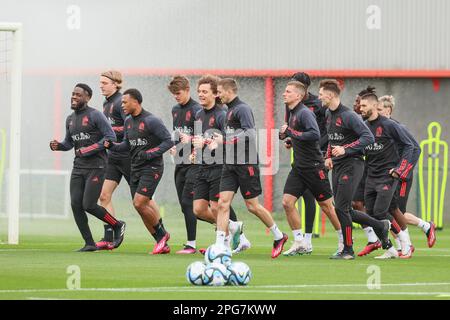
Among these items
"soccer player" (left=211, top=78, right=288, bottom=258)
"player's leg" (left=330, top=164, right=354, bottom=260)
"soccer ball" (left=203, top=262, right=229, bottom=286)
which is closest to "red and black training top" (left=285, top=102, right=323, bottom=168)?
"player's leg" (left=330, top=164, right=354, bottom=260)

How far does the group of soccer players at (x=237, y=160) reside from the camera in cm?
1692

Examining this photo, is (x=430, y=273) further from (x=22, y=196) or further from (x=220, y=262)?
(x=22, y=196)

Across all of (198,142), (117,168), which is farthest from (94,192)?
(198,142)

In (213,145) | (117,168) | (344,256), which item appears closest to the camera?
(213,145)

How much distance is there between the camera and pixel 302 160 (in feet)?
57.1

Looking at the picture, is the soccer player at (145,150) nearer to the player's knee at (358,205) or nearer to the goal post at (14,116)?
the goal post at (14,116)

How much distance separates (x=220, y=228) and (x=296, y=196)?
5.71 ft

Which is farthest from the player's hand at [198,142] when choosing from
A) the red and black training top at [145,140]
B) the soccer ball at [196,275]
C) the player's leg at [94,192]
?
the soccer ball at [196,275]

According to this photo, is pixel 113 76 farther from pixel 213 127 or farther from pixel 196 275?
pixel 196 275

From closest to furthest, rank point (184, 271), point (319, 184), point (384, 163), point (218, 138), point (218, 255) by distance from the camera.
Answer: point (218, 255)
point (184, 271)
point (218, 138)
point (319, 184)
point (384, 163)

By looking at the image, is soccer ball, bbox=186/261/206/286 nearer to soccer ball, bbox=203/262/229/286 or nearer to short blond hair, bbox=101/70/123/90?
soccer ball, bbox=203/262/229/286

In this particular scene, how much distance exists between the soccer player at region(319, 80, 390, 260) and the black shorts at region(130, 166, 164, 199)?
2390 millimetres

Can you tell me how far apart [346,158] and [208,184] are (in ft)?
6.22

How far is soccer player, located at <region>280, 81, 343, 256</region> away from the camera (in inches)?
669
